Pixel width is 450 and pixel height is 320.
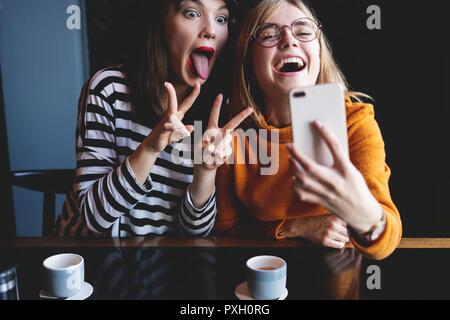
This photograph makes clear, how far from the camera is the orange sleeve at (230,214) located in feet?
4.27

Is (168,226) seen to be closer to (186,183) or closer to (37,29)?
(186,183)

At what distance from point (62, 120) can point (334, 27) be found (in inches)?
33.1

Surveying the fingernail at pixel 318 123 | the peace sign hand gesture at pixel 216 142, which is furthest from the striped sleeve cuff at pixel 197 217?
the fingernail at pixel 318 123

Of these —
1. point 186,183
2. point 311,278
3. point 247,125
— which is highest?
point 247,125

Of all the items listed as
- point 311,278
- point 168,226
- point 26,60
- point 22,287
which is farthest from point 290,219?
point 26,60

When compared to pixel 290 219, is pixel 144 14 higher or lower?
higher

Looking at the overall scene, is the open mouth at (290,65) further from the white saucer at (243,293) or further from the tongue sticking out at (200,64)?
the white saucer at (243,293)

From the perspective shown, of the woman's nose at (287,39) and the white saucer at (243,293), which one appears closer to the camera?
the white saucer at (243,293)

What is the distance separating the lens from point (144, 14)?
4.23 ft

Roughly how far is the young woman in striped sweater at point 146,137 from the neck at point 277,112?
145mm

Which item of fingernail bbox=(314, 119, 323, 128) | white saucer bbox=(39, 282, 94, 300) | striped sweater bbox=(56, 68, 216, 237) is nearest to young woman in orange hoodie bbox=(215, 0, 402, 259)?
striped sweater bbox=(56, 68, 216, 237)

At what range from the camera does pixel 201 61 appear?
126 centimetres

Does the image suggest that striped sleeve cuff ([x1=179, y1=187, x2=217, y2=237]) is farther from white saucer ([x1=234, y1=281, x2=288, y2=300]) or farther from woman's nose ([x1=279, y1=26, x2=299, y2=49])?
woman's nose ([x1=279, y1=26, x2=299, y2=49])

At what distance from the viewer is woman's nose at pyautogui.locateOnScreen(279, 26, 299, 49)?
1.16 metres
